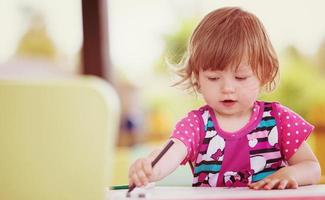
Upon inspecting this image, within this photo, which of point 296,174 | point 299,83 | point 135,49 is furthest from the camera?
point 135,49

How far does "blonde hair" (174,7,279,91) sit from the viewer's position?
0.78 meters

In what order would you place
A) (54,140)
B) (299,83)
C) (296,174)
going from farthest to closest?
(299,83) → (296,174) → (54,140)

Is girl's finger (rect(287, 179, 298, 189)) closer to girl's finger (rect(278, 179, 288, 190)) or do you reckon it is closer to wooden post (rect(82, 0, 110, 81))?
girl's finger (rect(278, 179, 288, 190))

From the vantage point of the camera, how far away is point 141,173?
73 centimetres

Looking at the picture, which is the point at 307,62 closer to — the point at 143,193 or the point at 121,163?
the point at 121,163

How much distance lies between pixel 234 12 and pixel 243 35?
4 cm

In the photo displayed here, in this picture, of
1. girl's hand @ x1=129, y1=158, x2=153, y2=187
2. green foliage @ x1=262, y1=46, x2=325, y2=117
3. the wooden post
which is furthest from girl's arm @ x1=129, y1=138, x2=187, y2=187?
the wooden post

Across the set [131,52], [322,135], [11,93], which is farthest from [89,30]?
[11,93]

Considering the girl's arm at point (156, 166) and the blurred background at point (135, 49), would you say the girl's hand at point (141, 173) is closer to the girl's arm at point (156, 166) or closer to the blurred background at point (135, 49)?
the girl's arm at point (156, 166)

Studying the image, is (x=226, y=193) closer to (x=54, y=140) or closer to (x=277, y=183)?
(x=277, y=183)

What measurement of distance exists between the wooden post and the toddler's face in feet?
5.08

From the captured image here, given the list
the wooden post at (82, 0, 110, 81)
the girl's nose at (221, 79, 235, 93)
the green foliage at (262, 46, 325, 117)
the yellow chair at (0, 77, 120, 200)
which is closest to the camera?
the yellow chair at (0, 77, 120, 200)

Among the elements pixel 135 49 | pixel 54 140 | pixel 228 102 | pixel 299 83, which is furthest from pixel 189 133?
pixel 135 49

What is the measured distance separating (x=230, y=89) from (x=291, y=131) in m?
0.10
